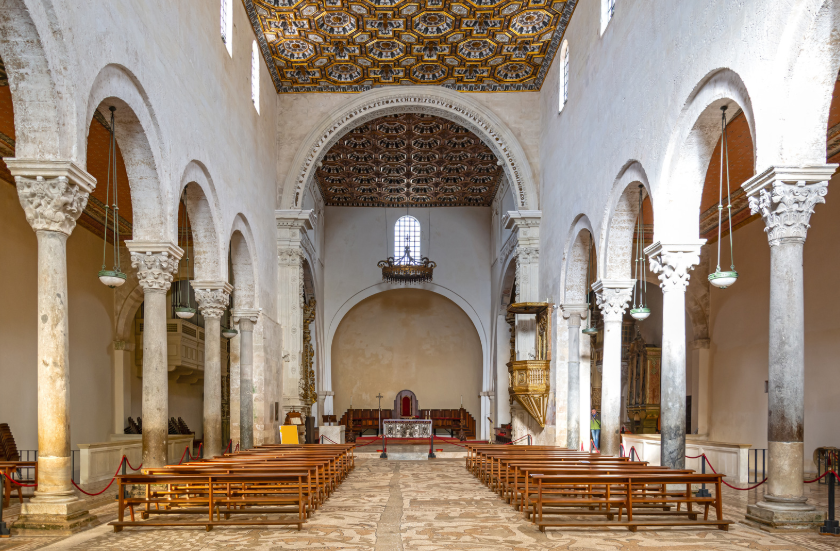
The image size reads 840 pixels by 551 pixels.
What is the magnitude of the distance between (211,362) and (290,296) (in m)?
6.78

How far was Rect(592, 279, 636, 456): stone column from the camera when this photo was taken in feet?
45.6

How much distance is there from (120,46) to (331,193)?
2123 centimetres

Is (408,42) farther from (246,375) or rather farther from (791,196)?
(791,196)

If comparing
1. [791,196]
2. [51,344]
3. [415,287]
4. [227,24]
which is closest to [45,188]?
[51,344]

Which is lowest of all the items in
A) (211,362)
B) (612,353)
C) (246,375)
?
(246,375)

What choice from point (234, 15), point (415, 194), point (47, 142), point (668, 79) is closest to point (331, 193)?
point (415, 194)

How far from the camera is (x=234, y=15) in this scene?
16250mm

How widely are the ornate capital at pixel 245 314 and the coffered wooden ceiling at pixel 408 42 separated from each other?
6.64m

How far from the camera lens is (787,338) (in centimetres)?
820

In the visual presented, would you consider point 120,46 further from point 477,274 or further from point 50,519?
point 477,274

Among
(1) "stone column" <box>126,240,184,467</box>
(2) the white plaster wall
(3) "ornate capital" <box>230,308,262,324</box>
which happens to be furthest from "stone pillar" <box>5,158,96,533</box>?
(2) the white plaster wall

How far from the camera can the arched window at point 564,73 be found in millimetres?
18422

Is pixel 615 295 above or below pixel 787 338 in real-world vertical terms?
above

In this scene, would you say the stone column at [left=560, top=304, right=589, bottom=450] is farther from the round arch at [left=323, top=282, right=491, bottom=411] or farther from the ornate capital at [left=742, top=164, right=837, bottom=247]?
the round arch at [left=323, top=282, right=491, bottom=411]
